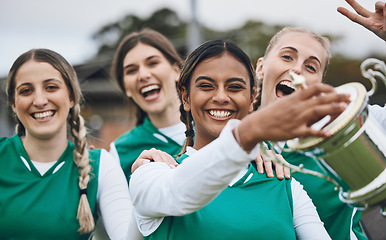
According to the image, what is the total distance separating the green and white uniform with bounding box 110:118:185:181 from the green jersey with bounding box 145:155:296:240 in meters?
1.57

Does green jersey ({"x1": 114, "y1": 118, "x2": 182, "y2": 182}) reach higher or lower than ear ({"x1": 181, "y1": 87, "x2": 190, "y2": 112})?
lower

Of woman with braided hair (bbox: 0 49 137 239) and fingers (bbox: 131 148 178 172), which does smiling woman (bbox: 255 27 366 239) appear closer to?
fingers (bbox: 131 148 178 172)

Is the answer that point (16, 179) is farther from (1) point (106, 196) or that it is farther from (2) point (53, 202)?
(1) point (106, 196)

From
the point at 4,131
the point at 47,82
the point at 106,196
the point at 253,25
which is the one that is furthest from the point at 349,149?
the point at 253,25

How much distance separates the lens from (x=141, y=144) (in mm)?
3441

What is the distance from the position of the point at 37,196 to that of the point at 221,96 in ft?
4.15

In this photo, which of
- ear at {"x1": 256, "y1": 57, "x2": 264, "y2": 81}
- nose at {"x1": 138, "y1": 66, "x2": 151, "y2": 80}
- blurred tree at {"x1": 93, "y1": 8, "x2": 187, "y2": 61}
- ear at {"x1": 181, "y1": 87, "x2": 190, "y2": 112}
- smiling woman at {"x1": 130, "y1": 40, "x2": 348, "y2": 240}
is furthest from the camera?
blurred tree at {"x1": 93, "y1": 8, "x2": 187, "y2": 61}

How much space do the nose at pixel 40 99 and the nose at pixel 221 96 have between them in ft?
3.84

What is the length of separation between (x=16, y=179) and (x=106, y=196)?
0.52 m

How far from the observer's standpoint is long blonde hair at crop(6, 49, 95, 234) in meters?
2.41

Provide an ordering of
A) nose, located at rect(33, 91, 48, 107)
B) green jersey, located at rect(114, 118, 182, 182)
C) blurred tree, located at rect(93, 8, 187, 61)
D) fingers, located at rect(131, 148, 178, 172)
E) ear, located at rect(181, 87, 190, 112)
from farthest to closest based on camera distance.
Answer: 1. blurred tree, located at rect(93, 8, 187, 61)
2. green jersey, located at rect(114, 118, 182, 182)
3. nose, located at rect(33, 91, 48, 107)
4. ear, located at rect(181, 87, 190, 112)
5. fingers, located at rect(131, 148, 178, 172)

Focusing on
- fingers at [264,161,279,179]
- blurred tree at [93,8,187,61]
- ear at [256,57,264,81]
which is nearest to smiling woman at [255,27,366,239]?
ear at [256,57,264,81]

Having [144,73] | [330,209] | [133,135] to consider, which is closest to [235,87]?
[330,209]

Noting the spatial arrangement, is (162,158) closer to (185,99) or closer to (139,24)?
(185,99)
